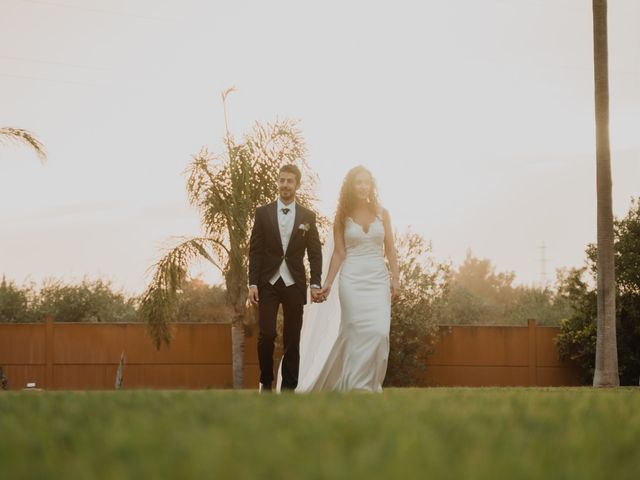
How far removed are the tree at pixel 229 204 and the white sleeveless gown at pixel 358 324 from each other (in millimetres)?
12918

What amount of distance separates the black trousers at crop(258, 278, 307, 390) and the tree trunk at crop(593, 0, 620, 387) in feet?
38.2

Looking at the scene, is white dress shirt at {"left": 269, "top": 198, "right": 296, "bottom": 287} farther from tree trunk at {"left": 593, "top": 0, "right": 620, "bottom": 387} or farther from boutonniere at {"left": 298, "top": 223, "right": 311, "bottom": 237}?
tree trunk at {"left": 593, "top": 0, "right": 620, "bottom": 387}

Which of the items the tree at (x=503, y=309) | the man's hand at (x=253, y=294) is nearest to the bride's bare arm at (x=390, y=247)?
the man's hand at (x=253, y=294)

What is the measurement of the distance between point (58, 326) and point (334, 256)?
67.3 feet

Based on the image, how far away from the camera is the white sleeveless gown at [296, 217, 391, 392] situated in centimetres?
1047

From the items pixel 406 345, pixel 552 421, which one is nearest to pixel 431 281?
pixel 406 345

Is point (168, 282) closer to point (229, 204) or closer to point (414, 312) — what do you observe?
point (229, 204)

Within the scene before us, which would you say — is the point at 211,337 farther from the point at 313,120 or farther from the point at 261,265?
the point at 261,265

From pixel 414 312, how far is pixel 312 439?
26705mm

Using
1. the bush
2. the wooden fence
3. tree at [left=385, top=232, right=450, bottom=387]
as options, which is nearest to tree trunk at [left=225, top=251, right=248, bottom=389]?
the wooden fence

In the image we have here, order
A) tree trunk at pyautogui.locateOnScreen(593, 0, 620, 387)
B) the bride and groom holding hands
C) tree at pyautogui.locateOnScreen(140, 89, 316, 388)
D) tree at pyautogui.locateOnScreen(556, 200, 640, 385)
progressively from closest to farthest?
the bride and groom holding hands < tree trunk at pyautogui.locateOnScreen(593, 0, 620, 387) < tree at pyautogui.locateOnScreen(140, 89, 316, 388) < tree at pyautogui.locateOnScreen(556, 200, 640, 385)

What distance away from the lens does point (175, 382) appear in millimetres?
30000

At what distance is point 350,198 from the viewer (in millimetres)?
10828

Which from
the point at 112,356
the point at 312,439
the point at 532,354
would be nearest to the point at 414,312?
the point at 532,354
